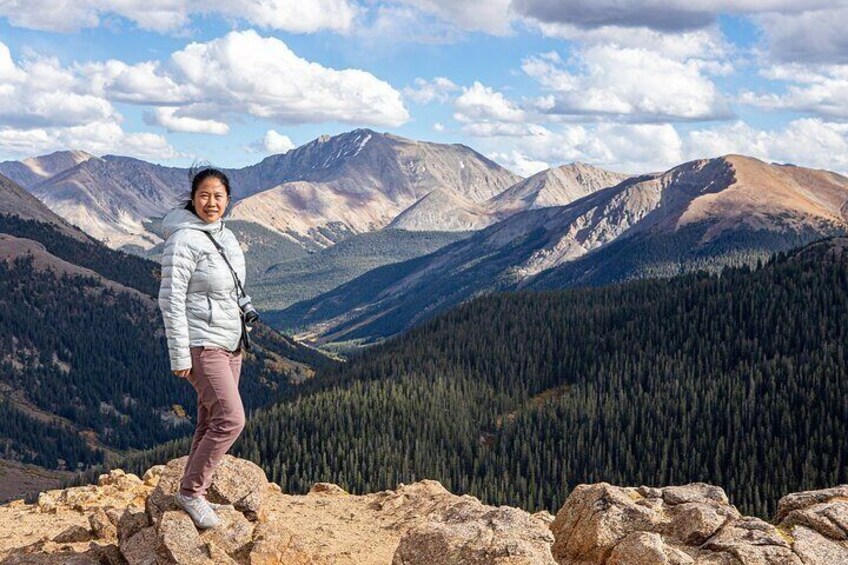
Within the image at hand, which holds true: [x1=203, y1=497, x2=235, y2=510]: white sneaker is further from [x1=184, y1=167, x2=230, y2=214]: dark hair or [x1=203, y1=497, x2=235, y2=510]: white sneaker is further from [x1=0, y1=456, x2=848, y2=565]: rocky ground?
[x1=184, y1=167, x2=230, y2=214]: dark hair

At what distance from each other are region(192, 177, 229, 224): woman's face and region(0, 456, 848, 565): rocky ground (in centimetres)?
906

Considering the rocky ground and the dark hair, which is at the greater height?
the dark hair

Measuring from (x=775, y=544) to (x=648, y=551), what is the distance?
15.1 ft

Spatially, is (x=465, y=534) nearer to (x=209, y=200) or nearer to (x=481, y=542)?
(x=481, y=542)

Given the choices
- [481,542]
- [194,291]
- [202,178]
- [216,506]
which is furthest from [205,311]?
[481,542]

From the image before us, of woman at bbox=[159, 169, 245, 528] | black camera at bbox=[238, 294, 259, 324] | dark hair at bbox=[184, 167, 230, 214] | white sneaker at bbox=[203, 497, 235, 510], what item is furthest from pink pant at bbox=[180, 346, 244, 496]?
dark hair at bbox=[184, 167, 230, 214]

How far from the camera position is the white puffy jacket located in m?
22.8

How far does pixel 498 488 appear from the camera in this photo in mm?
175875

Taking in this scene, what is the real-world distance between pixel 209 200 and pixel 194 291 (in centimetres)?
277

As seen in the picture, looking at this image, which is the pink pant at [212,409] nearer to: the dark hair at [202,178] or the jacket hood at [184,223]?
the jacket hood at [184,223]

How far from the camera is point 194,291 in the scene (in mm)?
23578

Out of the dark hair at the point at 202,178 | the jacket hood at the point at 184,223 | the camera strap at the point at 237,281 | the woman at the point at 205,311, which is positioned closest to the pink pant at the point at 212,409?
the woman at the point at 205,311

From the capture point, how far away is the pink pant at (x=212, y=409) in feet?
77.0

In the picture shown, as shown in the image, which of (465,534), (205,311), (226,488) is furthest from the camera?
(226,488)
